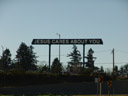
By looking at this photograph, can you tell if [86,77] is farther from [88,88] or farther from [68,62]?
[68,62]

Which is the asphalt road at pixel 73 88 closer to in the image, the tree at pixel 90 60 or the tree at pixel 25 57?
the tree at pixel 90 60

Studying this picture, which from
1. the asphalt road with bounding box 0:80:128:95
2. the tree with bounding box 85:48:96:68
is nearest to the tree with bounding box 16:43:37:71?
the tree with bounding box 85:48:96:68

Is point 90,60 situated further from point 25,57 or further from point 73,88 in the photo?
point 73,88

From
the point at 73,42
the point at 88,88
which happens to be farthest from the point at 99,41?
the point at 88,88

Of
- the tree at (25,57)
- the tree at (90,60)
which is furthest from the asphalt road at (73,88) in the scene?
the tree at (25,57)

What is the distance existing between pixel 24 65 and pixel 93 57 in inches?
924

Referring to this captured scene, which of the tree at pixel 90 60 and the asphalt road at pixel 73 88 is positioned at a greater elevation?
the tree at pixel 90 60

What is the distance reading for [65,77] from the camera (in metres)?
65.5

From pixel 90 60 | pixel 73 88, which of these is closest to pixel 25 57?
pixel 90 60

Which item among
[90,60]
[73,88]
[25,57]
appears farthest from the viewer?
[90,60]

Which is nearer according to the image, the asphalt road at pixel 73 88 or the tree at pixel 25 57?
the asphalt road at pixel 73 88

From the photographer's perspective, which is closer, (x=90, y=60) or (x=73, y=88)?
(x=73, y=88)

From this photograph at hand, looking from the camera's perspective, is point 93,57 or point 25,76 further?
point 93,57

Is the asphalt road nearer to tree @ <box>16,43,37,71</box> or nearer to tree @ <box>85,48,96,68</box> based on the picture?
tree @ <box>85,48,96,68</box>
